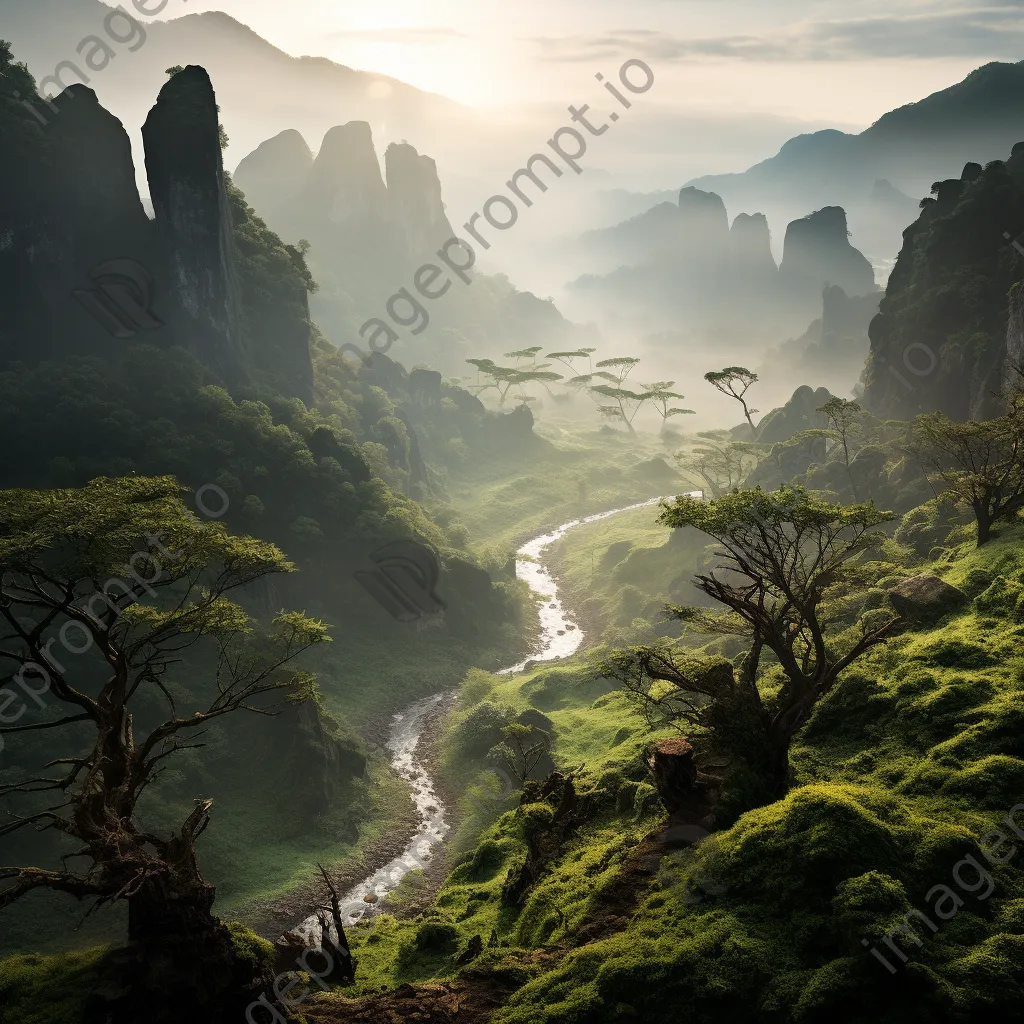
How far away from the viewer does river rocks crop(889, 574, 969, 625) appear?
27.3 m

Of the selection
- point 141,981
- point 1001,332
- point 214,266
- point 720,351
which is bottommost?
point 141,981

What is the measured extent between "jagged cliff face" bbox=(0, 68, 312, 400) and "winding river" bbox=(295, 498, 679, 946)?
3425 cm

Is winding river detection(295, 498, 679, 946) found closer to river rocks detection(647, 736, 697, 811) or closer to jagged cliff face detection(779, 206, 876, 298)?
river rocks detection(647, 736, 697, 811)

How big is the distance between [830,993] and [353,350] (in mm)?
109259

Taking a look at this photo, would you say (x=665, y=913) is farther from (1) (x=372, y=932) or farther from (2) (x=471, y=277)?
(2) (x=471, y=277)

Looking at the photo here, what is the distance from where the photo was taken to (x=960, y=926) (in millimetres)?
12656

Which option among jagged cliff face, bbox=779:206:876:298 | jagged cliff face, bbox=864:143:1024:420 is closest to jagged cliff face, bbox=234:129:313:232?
jagged cliff face, bbox=779:206:876:298

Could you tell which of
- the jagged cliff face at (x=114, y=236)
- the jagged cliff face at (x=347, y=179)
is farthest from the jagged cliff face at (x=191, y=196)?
the jagged cliff face at (x=347, y=179)

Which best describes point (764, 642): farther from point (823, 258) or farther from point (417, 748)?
point (823, 258)

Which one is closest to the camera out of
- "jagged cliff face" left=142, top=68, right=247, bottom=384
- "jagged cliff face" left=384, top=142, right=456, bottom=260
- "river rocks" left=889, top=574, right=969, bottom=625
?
"river rocks" left=889, top=574, right=969, bottom=625

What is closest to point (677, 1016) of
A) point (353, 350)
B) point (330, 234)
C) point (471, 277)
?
point (353, 350)

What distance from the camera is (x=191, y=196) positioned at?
59.3m

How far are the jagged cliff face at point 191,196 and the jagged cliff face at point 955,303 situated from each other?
198 feet

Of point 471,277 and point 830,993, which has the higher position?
point 471,277
